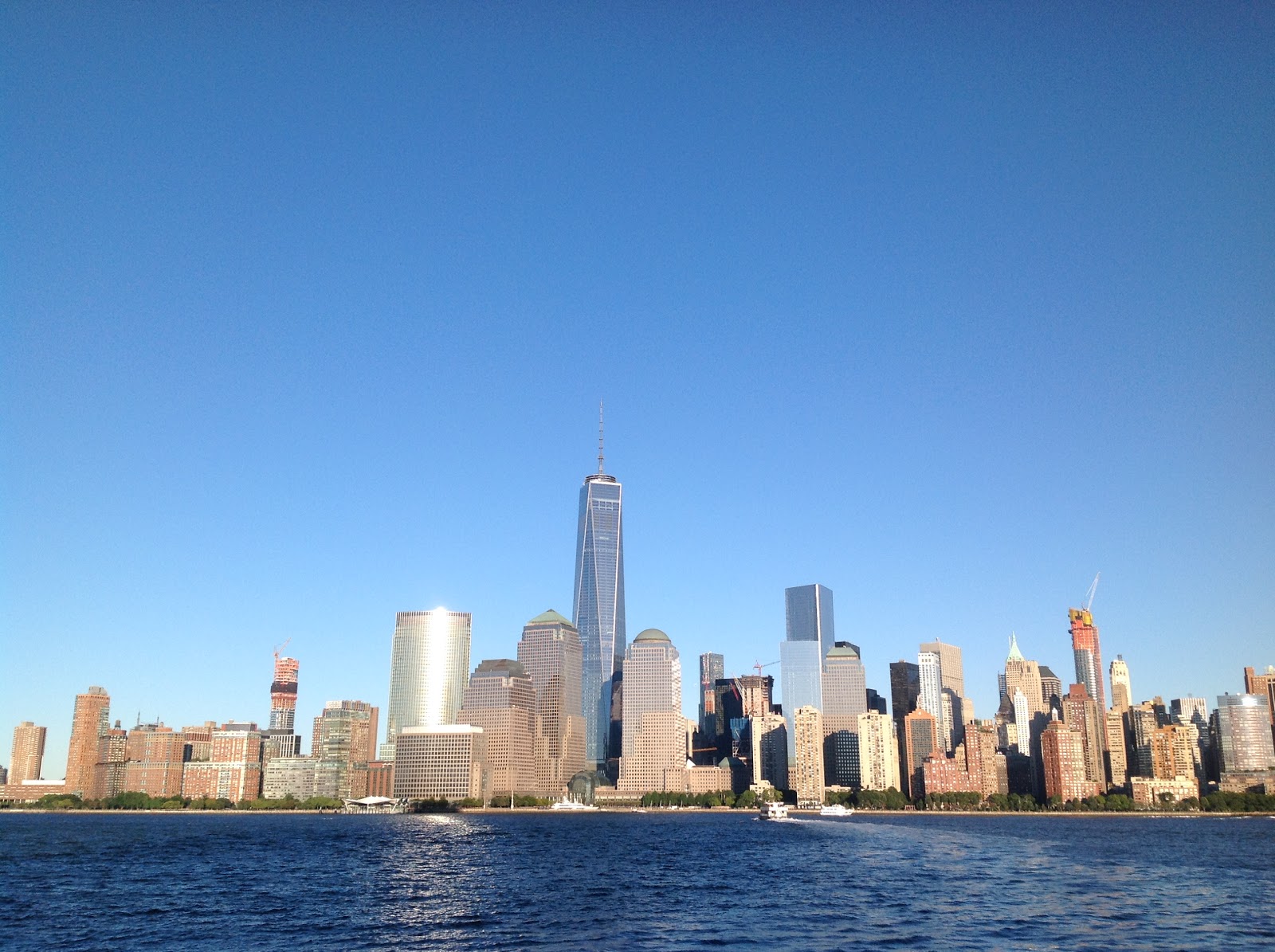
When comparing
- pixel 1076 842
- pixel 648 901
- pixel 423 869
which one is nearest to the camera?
pixel 648 901

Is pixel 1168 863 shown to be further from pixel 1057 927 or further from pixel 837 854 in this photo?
pixel 1057 927

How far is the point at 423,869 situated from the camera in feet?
422

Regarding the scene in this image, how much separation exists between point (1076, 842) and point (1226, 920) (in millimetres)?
99258

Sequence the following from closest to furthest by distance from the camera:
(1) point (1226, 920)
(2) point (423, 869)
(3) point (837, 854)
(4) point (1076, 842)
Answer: (1) point (1226, 920) → (2) point (423, 869) → (3) point (837, 854) → (4) point (1076, 842)

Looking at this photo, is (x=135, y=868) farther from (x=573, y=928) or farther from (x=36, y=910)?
(x=573, y=928)

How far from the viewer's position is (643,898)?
9825 centimetres

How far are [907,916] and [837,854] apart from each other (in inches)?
2730

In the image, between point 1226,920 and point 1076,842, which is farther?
point 1076,842

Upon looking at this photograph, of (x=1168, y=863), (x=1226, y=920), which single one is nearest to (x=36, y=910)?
(x=1226, y=920)

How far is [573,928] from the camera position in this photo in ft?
263

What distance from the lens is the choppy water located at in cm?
7556

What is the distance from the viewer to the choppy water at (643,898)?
248 ft

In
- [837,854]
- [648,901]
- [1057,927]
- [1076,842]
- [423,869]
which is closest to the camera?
[1057,927]

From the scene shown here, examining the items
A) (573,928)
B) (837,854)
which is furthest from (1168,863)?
(573,928)
